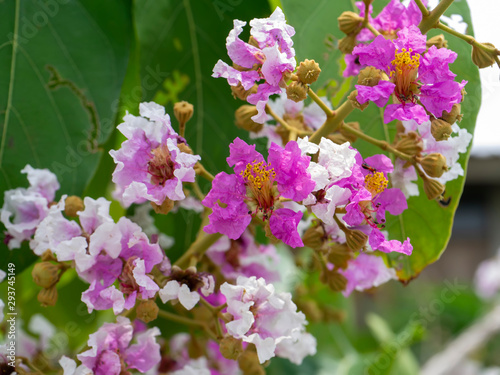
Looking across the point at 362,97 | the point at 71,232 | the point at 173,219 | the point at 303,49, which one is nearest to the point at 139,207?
the point at 173,219

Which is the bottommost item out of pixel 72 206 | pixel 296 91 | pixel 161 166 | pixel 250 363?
pixel 250 363

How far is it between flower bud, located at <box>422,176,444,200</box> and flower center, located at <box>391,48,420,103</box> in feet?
0.41

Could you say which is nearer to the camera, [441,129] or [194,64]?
[441,129]

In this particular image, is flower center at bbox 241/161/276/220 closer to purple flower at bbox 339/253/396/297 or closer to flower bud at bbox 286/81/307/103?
flower bud at bbox 286/81/307/103

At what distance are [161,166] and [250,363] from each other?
12.0 inches

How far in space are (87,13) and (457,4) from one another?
22.1 inches

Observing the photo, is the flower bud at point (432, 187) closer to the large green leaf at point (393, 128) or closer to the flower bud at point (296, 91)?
the large green leaf at point (393, 128)

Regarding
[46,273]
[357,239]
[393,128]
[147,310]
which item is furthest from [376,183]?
[46,273]

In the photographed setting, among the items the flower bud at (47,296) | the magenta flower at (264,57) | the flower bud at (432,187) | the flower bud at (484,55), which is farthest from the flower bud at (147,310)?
the flower bud at (484,55)

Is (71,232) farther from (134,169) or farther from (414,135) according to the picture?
(414,135)

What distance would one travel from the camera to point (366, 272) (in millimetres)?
852

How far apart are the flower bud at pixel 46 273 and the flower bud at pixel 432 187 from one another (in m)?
0.48

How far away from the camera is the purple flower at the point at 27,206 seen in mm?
808

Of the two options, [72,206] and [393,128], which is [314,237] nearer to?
[393,128]
